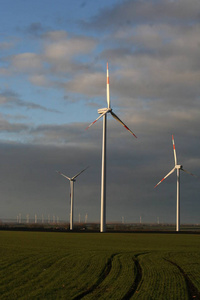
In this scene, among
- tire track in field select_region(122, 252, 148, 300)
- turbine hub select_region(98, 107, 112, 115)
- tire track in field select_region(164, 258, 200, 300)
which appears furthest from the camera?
turbine hub select_region(98, 107, 112, 115)

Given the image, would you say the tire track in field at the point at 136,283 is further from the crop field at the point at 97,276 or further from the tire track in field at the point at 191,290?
the tire track in field at the point at 191,290

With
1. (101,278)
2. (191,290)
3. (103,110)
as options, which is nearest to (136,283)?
(101,278)

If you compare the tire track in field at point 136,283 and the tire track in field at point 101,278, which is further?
the tire track in field at point 101,278

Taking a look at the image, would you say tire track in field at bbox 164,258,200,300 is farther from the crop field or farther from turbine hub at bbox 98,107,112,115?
turbine hub at bbox 98,107,112,115

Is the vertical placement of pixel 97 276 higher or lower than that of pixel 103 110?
lower

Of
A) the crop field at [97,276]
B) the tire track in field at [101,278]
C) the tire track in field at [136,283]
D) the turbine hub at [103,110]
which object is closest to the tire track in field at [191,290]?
the crop field at [97,276]

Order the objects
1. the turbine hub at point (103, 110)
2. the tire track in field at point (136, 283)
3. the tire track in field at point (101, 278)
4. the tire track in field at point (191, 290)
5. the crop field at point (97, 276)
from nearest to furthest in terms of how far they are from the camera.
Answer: the tire track in field at point (191, 290) < the tire track in field at point (136, 283) < the tire track in field at point (101, 278) < the crop field at point (97, 276) < the turbine hub at point (103, 110)

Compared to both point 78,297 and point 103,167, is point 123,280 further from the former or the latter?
point 103,167

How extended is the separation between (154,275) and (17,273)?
839 cm

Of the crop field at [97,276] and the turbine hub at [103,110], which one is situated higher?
the turbine hub at [103,110]

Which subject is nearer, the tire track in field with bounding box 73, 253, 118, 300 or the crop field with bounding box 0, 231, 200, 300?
the tire track in field with bounding box 73, 253, 118, 300

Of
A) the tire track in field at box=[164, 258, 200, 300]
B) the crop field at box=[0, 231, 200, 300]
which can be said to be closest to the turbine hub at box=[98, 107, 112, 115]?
the crop field at box=[0, 231, 200, 300]

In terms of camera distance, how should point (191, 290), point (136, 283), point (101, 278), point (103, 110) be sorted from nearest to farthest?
1. point (191, 290)
2. point (136, 283)
3. point (101, 278)
4. point (103, 110)

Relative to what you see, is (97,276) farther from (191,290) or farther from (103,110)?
(103,110)
